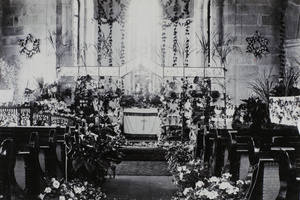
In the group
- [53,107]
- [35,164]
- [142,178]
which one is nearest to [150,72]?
[53,107]

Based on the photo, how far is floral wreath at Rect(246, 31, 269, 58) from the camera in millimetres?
11484

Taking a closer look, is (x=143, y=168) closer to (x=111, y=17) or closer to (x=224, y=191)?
(x=224, y=191)

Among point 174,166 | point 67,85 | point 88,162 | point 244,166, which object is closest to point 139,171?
point 174,166

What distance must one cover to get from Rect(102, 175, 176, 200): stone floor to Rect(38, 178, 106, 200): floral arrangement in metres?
0.42

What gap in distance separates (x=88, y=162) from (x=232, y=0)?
8.68 metres

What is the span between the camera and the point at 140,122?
32.6 feet

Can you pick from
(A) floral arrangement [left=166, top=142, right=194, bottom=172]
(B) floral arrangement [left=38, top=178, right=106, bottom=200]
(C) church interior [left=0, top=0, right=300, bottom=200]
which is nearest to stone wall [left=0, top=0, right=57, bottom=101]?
(C) church interior [left=0, top=0, right=300, bottom=200]

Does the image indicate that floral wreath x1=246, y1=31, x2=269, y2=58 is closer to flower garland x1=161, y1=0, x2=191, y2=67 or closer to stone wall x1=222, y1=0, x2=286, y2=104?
stone wall x1=222, y1=0, x2=286, y2=104

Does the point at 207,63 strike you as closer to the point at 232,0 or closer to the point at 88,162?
the point at 232,0

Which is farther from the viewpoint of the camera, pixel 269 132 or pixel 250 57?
pixel 250 57

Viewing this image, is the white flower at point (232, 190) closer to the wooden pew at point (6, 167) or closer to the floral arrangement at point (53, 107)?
the wooden pew at point (6, 167)

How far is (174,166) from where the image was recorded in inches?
223

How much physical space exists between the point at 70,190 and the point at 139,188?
6.26 ft

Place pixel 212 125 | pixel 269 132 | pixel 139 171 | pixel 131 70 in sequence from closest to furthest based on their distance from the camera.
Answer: pixel 269 132, pixel 139 171, pixel 212 125, pixel 131 70
